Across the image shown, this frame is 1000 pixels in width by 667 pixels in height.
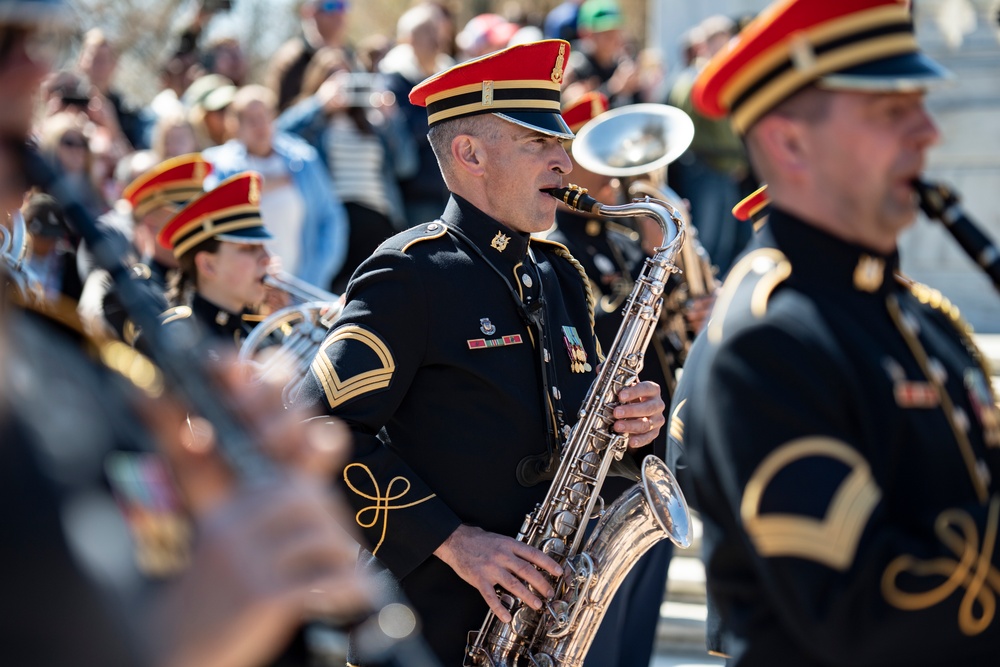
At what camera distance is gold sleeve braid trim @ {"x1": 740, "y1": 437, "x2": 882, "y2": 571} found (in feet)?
6.98

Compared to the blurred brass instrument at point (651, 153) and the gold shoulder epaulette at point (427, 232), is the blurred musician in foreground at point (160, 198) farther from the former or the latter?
the gold shoulder epaulette at point (427, 232)

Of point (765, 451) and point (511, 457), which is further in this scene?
point (511, 457)

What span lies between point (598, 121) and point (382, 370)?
8.53ft

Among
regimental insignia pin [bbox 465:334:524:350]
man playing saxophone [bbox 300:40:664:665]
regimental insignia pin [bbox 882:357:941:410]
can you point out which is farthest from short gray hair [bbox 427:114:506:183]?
regimental insignia pin [bbox 882:357:941:410]

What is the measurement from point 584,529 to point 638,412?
0.38m

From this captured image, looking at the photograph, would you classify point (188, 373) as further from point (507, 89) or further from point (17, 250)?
point (17, 250)

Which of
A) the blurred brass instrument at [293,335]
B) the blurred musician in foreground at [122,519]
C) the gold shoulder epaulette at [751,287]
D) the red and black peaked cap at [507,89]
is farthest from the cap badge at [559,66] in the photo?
the blurred musician in foreground at [122,519]

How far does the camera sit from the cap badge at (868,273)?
2359mm

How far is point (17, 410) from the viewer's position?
1511mm

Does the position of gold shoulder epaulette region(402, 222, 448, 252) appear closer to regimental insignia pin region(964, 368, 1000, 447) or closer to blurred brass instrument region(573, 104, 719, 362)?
blurred brass instrument region(573, 104, 719, 362)

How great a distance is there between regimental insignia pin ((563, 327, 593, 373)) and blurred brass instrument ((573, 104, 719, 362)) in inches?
56.4

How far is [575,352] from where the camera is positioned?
400 cm

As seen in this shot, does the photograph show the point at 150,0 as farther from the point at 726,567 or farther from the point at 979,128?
the point at 726,567

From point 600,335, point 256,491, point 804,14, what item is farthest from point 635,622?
point 256,491
